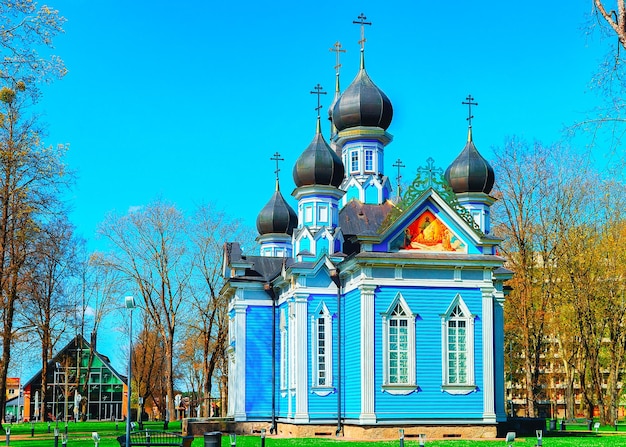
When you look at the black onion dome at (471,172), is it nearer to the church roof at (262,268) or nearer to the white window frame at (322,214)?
the white window frame at (322,214)

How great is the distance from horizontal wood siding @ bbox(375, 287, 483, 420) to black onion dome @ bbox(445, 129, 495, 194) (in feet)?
23.2

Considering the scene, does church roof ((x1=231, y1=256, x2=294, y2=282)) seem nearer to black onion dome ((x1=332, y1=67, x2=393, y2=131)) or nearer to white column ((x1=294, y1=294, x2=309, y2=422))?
white column ((x1=294, y1=294, x2=309, y2=422))

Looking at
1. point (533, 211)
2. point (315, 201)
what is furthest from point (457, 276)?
point (533, 211)

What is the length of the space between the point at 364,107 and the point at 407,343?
1063 cm

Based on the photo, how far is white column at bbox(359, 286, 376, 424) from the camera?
2784 cm

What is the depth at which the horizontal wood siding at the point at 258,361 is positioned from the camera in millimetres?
34375

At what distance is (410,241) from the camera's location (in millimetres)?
28969

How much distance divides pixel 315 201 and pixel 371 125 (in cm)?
458

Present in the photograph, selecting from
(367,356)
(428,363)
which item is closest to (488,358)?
(428,363)

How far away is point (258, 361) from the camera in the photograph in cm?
3472

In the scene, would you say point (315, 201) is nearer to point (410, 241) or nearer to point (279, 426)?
point (410, 241)

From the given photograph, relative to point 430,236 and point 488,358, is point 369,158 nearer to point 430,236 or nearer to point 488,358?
point 430,236

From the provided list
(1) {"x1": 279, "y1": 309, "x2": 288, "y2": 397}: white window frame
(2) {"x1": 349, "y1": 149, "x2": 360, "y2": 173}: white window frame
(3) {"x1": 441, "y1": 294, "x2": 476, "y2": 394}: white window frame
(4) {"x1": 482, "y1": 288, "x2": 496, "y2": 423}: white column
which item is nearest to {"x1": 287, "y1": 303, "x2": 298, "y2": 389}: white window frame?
(1) {"x1": 279, "y1": 309, "x2": 288, "y2": 397}: white window frame

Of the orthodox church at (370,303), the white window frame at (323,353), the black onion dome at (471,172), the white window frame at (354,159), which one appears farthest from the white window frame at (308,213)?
the black onion dome at (471,172)
